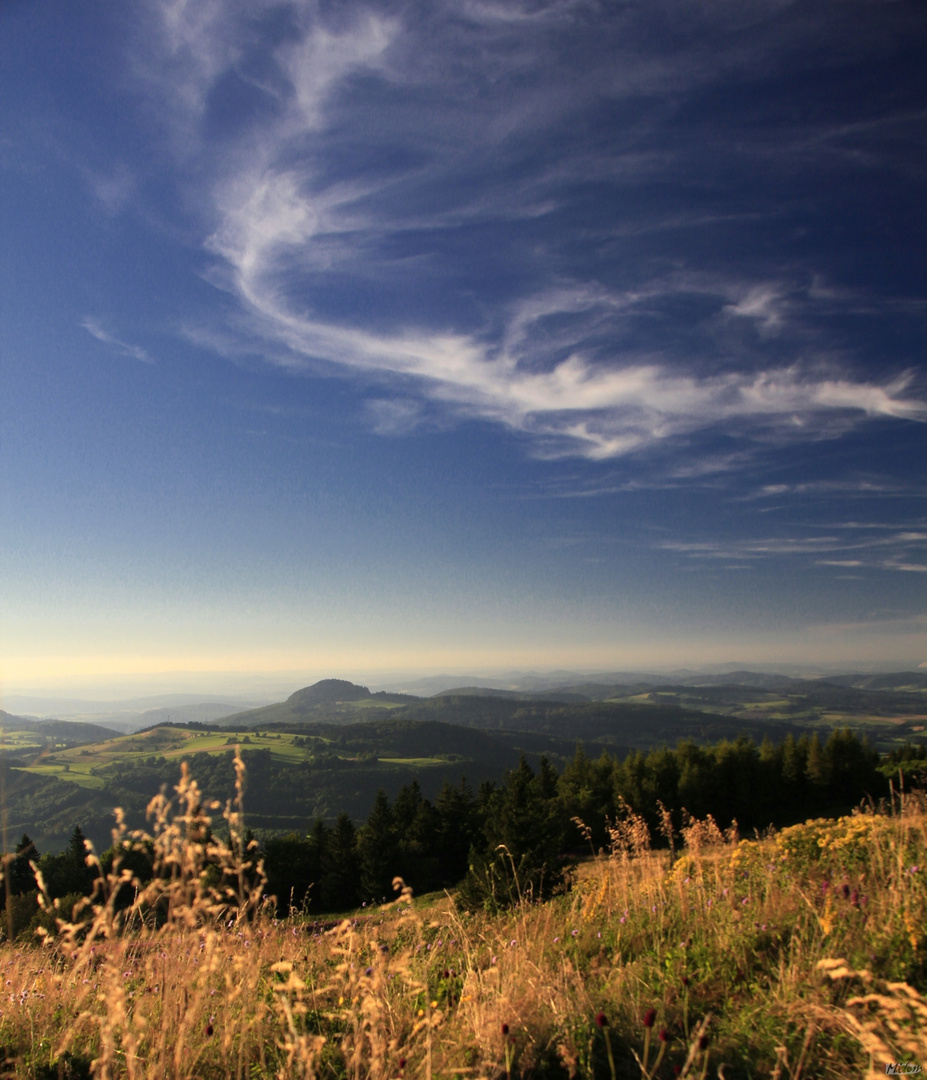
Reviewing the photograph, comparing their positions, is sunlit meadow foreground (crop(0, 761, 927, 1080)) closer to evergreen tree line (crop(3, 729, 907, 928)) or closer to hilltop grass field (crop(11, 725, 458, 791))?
evergreen tree line (crop(3, 729, 907, 928))

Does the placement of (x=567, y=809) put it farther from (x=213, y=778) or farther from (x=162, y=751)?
(x=162, y=751)

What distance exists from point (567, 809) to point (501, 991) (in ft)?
185

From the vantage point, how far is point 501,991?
120 inches

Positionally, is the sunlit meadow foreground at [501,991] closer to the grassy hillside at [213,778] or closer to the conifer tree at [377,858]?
the conifer tree at [377,858]

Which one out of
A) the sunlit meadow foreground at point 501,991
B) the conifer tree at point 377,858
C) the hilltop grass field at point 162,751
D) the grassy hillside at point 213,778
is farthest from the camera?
the hilltop grass field at point 162,751

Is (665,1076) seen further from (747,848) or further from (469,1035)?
(747,848)

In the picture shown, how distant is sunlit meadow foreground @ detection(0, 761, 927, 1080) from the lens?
251cm

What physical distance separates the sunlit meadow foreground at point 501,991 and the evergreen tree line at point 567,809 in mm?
39706

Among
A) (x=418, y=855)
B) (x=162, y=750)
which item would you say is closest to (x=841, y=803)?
(x=418, y=855)

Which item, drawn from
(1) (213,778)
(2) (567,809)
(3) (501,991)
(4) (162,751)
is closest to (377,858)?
(2) (567,809)

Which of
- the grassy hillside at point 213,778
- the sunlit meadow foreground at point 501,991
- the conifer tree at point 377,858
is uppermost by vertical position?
the sunlit meadow foreground at point 501,991

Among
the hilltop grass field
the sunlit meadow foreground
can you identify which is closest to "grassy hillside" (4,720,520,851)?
the hilltop grass field

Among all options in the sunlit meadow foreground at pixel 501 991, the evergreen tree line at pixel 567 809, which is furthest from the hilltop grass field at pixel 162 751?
the sunlit meadow foreground at pixel 501 991

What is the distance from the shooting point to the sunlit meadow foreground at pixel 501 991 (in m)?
2.51
